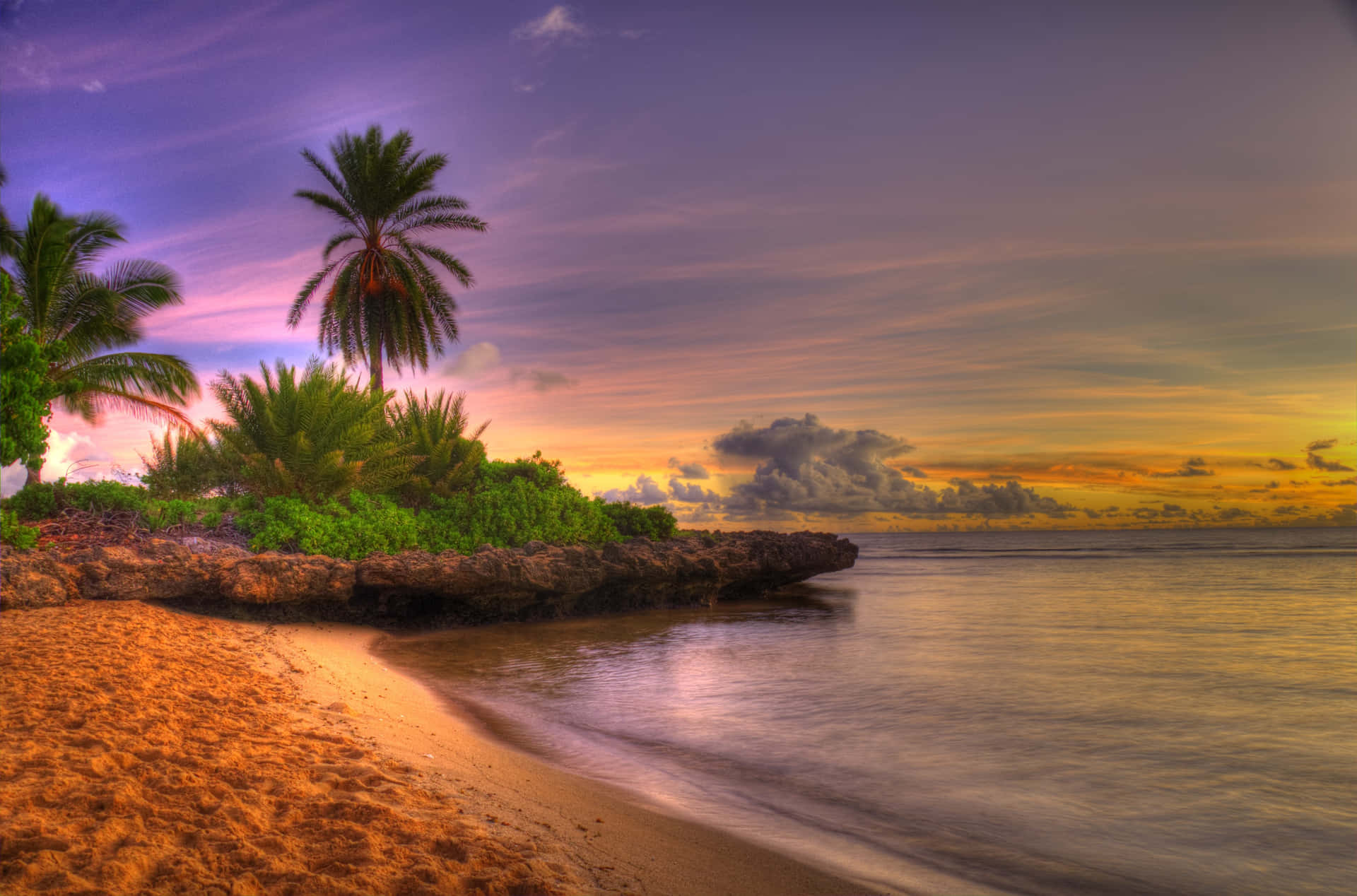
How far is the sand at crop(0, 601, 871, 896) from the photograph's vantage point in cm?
277

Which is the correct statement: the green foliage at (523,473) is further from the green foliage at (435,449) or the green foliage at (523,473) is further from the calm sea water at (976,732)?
the calm sea water at (976,732)

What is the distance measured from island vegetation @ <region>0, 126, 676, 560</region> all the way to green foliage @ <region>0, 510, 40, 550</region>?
0.10 feet

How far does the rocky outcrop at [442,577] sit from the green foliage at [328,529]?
148 cm

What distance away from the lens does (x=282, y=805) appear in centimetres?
340

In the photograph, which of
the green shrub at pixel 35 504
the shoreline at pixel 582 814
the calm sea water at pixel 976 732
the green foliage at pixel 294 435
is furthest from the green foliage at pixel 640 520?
the shoreline at pixel 582 814

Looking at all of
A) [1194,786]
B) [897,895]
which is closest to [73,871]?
[897,895]

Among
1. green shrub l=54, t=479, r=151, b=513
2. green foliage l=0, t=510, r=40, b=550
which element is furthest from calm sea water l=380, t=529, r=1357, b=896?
green shrub l=54, t=479, r=151, b=513

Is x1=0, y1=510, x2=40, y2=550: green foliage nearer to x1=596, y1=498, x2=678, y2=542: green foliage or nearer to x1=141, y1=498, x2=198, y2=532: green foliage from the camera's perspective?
x1=141, y1=498, x2=198, y2=532: green foliage

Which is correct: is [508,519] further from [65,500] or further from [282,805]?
[282,805]

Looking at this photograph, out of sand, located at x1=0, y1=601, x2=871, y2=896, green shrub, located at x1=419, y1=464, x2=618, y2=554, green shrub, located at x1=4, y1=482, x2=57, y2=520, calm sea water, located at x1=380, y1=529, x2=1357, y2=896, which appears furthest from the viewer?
green shrub, located at x1=419, y1=464, x2=618, y2=554

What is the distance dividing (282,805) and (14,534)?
10.3 metres

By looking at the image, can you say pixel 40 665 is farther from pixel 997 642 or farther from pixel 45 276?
pixel 45 276

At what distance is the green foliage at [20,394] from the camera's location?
942 centimetres

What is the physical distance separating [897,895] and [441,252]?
2480 centimetres
